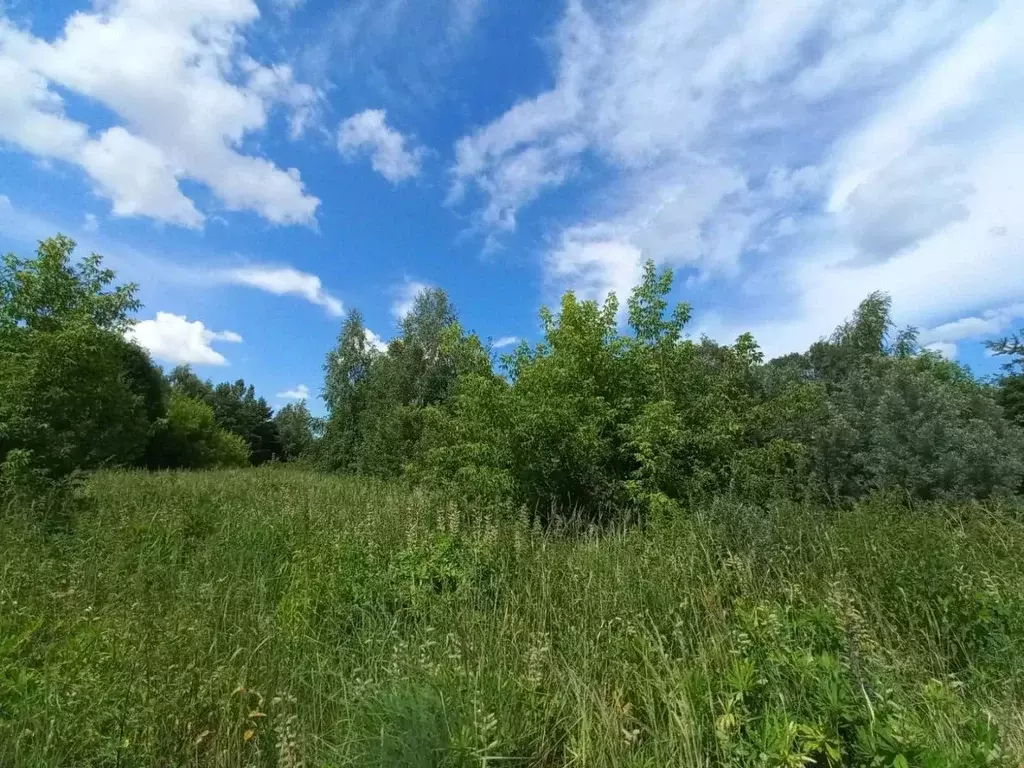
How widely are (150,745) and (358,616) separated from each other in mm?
1604

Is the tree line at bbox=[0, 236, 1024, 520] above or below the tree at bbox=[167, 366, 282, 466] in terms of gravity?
below

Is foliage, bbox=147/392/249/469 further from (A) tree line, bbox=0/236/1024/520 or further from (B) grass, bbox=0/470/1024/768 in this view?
(B) grass, bbox=0/470/1024/768

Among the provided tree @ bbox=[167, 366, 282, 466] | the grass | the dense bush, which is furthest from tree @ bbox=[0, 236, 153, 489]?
tree @ bbox=[167, 366, 282, 466]

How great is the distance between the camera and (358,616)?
4.01 meters

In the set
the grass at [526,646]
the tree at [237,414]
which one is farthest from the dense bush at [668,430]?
the tree at [237,414]

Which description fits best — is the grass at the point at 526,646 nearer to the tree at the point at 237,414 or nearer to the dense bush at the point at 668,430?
the dense bush at the point at 668,430

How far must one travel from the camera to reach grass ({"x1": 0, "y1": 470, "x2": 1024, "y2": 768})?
7.55 ft

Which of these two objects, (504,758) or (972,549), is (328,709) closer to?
(504,758)

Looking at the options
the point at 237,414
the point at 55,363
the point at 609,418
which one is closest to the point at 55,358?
the point at 55,363

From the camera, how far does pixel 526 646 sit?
3.29 meters

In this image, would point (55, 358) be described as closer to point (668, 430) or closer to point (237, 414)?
point (668, 430)

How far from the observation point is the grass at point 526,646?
2.30 m

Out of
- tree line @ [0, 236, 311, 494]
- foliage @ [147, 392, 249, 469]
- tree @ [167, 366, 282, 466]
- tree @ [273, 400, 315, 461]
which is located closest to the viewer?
tree line @ [0, 236, 311, 494]

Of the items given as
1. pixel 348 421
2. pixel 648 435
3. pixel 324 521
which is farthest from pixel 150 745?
pixel 348 421
